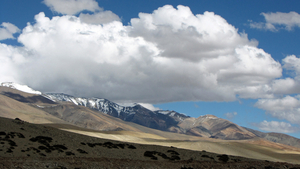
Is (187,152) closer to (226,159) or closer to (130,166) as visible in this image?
(226,159)

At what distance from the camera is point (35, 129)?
55906 millimetres

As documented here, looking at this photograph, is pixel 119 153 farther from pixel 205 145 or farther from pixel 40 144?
pixel 205 145

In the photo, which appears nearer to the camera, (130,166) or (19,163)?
(19,163)

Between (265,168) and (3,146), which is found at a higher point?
(265,168)

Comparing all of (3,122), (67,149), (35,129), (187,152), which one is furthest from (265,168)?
(3,122)

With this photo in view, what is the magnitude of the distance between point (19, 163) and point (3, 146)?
46.4 ft

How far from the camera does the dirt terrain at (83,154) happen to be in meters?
33.4

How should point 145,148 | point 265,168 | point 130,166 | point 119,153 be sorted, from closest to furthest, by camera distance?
point 130,166
point 265,168
point 119,153
point 145,148

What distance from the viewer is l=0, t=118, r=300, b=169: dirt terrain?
109 ft

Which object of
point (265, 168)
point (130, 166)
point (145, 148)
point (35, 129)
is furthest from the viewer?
point (145, 148)

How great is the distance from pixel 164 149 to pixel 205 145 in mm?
31113

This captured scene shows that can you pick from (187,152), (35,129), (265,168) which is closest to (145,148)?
(187,152)

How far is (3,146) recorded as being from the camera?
39.2 metres

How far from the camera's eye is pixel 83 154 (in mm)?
45844
